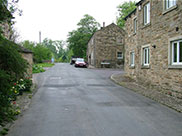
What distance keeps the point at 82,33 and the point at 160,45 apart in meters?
48.2

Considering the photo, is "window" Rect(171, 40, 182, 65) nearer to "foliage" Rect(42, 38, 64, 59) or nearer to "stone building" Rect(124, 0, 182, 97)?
"stone building" Rect(124, 0, 182, 97)

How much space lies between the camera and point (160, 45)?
11.2m

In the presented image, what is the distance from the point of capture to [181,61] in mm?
9414

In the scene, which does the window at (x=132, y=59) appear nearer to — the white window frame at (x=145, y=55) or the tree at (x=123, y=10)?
the white window frame at (x=145, y=55)

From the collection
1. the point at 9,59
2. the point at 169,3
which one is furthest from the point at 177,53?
the point at 9,59

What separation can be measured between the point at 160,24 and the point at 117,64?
2458 cm

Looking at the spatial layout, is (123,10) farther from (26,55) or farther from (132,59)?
(26,55)

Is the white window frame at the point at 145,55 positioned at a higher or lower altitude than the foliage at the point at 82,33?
lower

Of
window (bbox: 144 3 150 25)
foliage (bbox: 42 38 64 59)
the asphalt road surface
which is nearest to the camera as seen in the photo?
the asphalt road surface

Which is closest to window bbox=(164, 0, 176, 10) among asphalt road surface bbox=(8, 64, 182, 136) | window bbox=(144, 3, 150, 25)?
window bbox=(144, 3, 150, 25)

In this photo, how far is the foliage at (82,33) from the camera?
57.3 meters

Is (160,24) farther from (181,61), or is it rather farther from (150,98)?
(150,98)

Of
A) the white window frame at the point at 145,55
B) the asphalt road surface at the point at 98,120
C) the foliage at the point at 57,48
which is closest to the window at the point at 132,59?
the white window frame at the point at 145,55

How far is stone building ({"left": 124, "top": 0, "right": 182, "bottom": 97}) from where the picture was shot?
955 cm
